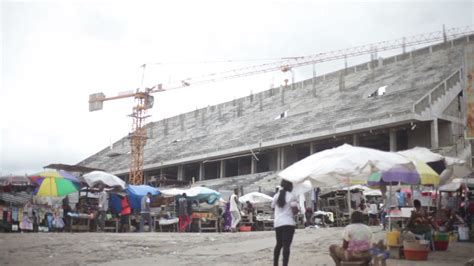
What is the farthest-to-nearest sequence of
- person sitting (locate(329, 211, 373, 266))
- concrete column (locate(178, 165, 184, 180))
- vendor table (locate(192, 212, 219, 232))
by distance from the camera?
concrete column (locate(178, 165, 184, 180)), vendor table (locate(192, 212, 219, 232)), person sitting (locate(329, 211, 373, 266))

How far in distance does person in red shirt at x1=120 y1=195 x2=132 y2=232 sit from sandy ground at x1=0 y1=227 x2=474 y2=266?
5.91m

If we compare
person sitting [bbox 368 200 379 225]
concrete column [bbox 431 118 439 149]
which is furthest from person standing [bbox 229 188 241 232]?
concrete column [bbox 431 118 439 149]

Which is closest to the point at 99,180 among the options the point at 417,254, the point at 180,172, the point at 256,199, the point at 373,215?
the point at 256,199

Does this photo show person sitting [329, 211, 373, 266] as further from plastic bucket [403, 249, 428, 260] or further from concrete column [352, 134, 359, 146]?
concrete column [352, 134, 359, 146]

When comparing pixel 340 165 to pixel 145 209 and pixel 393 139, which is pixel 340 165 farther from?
pixel 393 139

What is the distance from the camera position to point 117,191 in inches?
829

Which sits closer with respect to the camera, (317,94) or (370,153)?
(370,153)

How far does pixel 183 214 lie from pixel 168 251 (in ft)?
31.0

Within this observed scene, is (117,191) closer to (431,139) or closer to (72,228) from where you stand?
(72,228)

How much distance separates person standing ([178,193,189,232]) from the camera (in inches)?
845

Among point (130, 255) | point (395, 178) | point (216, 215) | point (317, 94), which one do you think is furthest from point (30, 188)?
point (317, 94)

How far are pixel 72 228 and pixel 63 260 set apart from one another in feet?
32.0

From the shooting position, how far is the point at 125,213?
2078cm

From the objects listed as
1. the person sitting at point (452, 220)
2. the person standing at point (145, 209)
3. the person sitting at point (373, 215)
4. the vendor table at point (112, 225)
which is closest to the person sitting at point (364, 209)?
the person sitting at point (373, 215)
